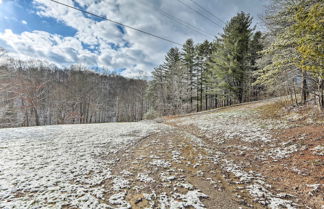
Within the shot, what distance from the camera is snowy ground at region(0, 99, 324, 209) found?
9.37 ft

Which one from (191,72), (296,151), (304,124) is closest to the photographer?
(296,151)

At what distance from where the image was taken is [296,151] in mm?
4484

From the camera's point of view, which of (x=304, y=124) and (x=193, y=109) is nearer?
(x=304, y=124)

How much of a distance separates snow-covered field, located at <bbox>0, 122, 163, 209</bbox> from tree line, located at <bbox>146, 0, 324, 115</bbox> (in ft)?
21.4

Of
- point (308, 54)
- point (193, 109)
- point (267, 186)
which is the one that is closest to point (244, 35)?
point (193, 109)

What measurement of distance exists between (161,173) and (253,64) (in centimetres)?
2004

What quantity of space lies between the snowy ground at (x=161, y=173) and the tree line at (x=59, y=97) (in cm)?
1411

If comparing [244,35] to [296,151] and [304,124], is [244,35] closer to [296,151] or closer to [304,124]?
[304,124]

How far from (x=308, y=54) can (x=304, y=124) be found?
13.5 feet

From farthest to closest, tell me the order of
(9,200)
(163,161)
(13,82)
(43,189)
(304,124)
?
(13,82)
(304,124)
(163,161)
(43,189)
(9,200)

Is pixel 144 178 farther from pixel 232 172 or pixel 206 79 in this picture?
pixel 206 79

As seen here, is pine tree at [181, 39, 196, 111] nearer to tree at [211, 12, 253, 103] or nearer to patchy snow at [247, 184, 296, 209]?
tree at [211, 12, 253, 103]

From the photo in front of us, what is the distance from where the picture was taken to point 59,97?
25.1 m

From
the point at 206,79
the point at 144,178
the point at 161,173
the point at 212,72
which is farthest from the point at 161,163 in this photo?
the point at 206,79
